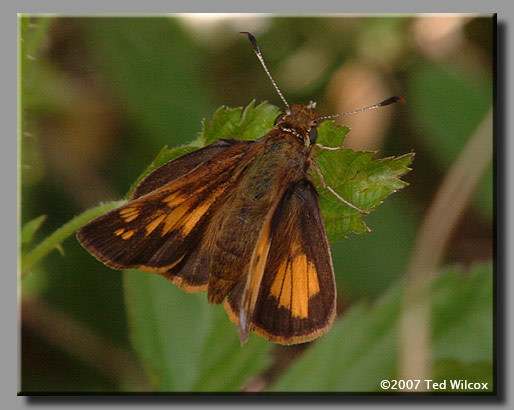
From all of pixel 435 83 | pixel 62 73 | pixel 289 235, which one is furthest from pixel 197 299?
pixel 435 83

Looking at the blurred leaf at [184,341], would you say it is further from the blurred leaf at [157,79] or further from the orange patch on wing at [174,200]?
the blurred leaf at [157,79]

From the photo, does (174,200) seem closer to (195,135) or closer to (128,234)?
(128,234)

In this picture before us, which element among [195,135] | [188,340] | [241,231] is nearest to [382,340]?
[188,340]

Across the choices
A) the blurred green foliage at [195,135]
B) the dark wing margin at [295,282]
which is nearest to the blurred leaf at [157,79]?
the blurred green foliage at [195,135]

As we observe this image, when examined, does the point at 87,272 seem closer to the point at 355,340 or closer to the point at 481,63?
the point at 355,340

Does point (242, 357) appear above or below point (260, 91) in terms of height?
below

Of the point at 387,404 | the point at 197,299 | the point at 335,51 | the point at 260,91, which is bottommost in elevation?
the point at 387,404

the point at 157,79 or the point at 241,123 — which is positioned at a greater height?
the point at 157,79
